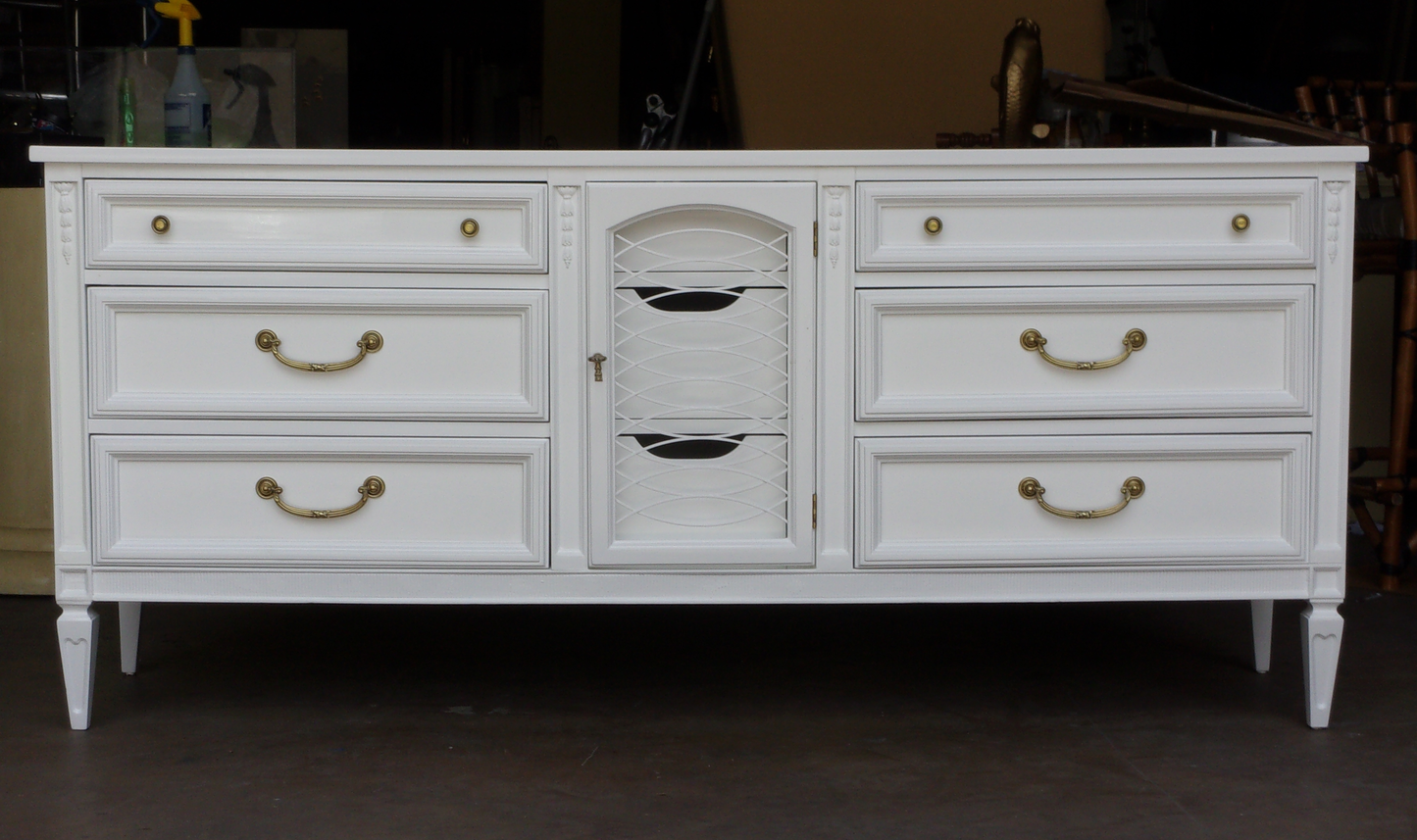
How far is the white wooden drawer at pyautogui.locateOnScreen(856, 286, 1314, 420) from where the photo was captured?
4.58ft

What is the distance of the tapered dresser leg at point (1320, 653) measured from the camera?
4.77ft

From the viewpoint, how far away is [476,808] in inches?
49.4

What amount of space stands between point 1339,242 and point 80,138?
1.83 metres

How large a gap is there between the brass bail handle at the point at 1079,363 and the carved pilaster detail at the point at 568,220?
0.53m

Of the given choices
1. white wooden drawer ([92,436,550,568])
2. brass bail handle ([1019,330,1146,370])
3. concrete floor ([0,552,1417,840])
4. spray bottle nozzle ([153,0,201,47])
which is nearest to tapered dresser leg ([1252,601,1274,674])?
concrete floor ([0,552,1417,840])

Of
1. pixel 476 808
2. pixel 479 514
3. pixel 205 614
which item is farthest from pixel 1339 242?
pixel 205 614

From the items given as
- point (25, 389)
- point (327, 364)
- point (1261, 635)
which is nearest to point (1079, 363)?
point (1261, 635)

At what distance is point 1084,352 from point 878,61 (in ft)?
4.38

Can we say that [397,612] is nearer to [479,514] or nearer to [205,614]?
[205,614]

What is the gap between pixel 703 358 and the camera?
1422 mm

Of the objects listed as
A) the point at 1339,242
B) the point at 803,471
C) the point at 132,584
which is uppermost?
the point at 1339,242

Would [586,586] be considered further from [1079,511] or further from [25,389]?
[25,389]

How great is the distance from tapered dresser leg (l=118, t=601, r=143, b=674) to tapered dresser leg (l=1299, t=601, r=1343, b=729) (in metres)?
1.53

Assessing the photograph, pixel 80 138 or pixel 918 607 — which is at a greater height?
pixel 80 138
